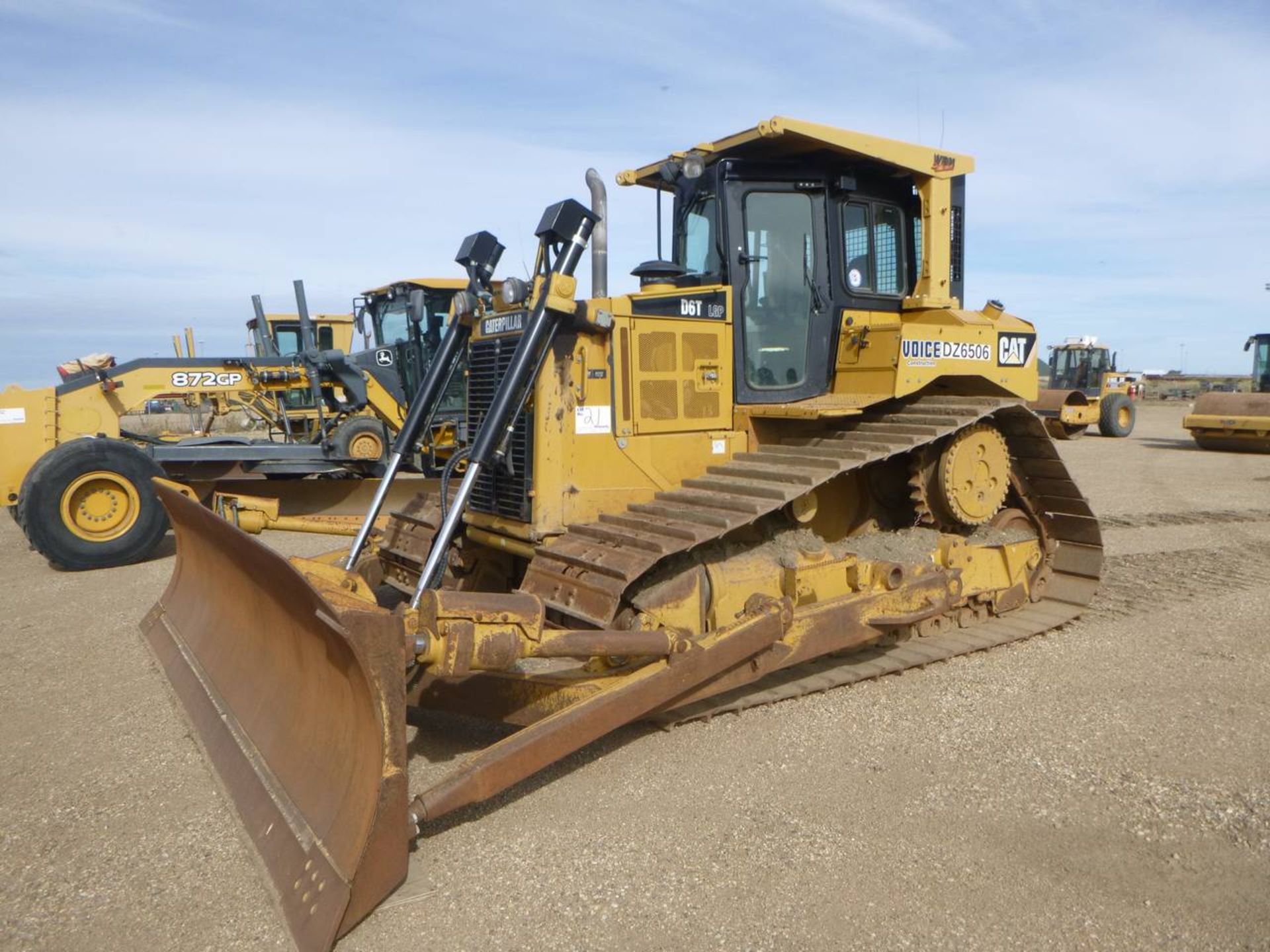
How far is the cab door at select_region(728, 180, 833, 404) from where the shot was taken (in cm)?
546

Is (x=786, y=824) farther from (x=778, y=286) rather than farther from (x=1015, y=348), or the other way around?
(x=1015, y=348)

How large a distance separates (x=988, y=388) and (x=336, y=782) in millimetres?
4731

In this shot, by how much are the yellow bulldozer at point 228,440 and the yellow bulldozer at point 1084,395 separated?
498 inches

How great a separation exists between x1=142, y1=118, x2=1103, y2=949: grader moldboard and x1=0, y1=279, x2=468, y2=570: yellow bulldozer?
1.13 m

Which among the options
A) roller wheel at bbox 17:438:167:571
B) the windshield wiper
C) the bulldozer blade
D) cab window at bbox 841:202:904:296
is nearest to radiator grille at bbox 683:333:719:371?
the windshield wiper

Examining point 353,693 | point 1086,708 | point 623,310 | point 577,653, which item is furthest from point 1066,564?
point 353,693

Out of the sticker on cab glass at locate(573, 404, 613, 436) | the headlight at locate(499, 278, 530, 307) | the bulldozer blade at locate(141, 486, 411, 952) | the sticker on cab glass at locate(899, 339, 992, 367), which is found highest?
the headlight at locate(499, 278, 530, 307)

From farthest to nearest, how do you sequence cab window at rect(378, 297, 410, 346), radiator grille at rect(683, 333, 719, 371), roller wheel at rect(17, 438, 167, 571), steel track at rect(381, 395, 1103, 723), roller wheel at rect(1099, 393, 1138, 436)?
roller wheel at rect(1099, 393, 1138, 436) → cab window at rect(378, 297, 410, 346) → roller wheel at rect(17, 438, 167, 571) → radiator grille at rect(683, 333, 719, 371) → steel track at rect(381, 395, 1103, 723)

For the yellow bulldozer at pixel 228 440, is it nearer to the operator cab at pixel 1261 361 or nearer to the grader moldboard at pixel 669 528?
the grader moldboard at pixel 669 528

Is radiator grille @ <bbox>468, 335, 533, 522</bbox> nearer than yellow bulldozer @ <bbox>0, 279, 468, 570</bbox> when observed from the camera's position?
Yes

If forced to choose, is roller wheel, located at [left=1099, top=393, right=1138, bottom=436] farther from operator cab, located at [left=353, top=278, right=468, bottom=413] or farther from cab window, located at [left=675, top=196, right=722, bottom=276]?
cab window, located at [left=675, top=196, right=722, bottom=276]

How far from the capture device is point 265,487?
11031mm

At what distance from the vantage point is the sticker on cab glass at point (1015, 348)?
6074 millimetres

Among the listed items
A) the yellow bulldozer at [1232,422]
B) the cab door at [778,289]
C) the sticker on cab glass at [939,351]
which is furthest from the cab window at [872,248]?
the yellow bulldozer at [1232,422]
